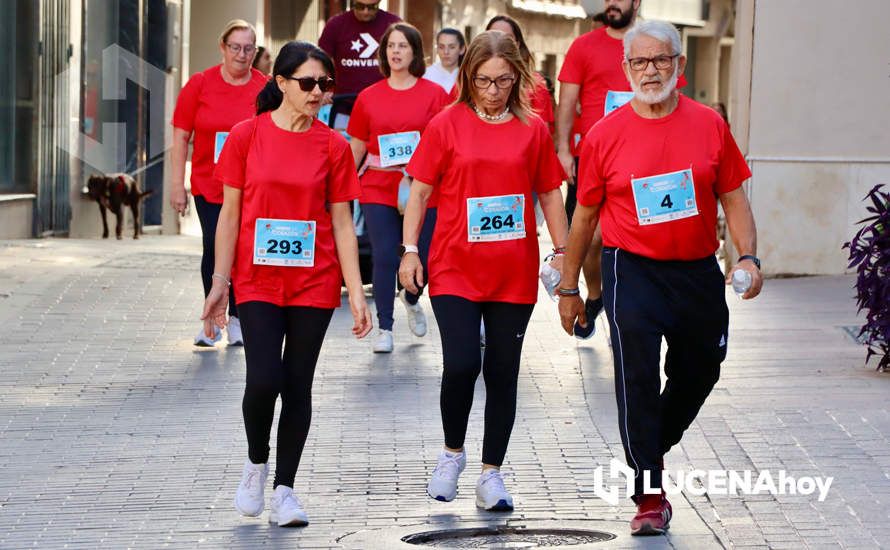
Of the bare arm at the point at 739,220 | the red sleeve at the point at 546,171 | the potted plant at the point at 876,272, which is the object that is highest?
the red sleeve at the point at 546,171

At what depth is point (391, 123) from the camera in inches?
422

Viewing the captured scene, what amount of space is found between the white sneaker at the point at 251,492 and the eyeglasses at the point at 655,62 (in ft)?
6.18

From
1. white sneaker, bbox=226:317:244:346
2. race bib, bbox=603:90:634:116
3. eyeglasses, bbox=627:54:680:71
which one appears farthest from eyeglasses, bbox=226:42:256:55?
eyeglasses, bbox=627:54:680:71

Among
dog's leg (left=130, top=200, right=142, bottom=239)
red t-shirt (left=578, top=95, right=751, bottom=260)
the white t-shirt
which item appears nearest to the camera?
red t-shirt (left=578, top=95, right=751, bottom=260)

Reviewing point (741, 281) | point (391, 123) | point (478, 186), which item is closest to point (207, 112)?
point (391, 123)

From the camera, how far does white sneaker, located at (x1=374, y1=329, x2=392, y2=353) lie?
1081cm

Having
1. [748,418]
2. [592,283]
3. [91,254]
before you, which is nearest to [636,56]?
[748,418]

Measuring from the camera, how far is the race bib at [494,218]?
22.5 feet

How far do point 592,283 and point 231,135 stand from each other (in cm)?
459

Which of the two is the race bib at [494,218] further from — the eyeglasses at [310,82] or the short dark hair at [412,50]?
the short dark hair at [412,50]

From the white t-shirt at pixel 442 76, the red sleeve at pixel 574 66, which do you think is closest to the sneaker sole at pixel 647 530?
the red sleeve at pixel 574 66

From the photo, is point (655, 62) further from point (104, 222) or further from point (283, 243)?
point (104, 222)

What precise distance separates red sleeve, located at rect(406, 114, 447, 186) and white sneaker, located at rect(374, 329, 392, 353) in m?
3.93

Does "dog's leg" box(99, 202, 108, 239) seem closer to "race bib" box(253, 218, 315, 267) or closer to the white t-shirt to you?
the white t-shirt
